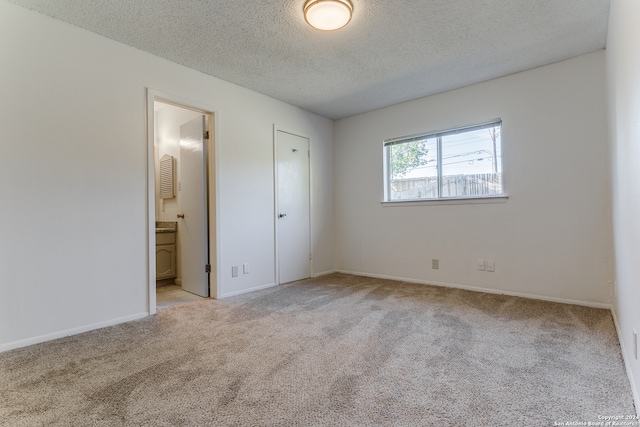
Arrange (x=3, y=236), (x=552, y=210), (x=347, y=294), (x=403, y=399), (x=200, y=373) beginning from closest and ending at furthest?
1. (x=403, y=399)
2. (x=200, y=373)
3. (x=3, y=236)
4. (x=552, y=210)
5. (x=347, y=294)

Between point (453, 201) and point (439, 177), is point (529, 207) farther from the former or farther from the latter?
point (439, 177)

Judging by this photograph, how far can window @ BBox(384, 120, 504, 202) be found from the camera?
3568 mm

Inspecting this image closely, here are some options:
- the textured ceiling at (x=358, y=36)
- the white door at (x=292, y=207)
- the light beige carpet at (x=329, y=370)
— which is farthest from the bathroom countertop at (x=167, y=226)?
the textured ceiling at (x=358, y=36)

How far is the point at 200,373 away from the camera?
177cm

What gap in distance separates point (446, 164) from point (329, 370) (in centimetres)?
305

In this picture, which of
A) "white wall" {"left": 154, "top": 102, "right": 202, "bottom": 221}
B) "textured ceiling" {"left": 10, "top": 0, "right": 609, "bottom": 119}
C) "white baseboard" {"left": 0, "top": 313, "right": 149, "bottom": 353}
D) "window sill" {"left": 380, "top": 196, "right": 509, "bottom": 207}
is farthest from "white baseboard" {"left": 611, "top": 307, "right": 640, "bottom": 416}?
"white wall" {"left": 154, "top": 102, "right": 202, "bottom": 221}

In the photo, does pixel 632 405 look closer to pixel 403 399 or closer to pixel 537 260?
pixel 403 399

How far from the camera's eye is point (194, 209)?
3.70 meters

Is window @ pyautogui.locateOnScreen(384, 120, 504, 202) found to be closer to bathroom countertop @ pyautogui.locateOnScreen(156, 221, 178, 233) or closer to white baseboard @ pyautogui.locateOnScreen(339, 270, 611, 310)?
white baseboard @ pyautogui.locateOnScreen(339, 270, 611, 310)

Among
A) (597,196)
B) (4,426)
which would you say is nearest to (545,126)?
(597,196)

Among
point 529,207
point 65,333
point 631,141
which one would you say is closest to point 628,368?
point 631,141

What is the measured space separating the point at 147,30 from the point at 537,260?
14.0 feet

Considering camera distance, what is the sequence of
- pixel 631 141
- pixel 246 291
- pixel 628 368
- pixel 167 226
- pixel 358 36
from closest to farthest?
pixel 631 141, pixel 628 368, pixel 358 36, pixel 246 291, pixel 167 226

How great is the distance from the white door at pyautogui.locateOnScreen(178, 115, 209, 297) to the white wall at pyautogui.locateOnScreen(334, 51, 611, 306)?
240cm
